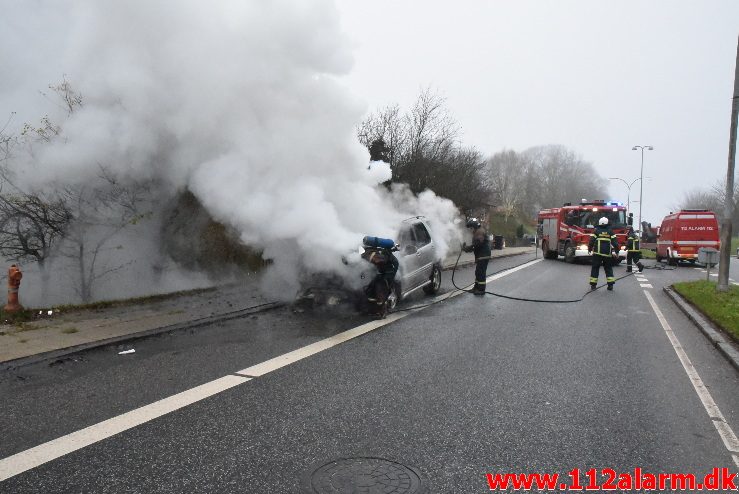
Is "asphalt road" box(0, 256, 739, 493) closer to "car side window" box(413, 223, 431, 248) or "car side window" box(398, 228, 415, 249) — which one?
"car side window" box(398, 228, 415, 249)

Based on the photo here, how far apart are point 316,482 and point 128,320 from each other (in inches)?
211

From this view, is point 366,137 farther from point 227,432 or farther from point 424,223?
point 227,432

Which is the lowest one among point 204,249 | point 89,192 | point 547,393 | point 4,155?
point 547,393

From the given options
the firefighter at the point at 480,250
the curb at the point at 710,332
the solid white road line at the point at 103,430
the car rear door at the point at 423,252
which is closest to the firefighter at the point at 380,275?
the car rear door at the point at 423,252

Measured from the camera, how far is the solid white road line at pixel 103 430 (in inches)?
124

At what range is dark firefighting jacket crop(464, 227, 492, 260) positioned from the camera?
11.0 metres

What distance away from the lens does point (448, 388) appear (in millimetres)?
4711

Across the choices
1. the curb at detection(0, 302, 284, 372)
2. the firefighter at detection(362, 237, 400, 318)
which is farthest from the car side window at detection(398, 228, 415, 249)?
the curb at detection(0, 302, 284, 372)

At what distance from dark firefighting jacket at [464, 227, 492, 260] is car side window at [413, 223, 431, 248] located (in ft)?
3.76

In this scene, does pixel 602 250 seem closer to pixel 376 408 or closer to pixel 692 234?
pixel 376 408

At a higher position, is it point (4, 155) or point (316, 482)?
point (4, 155)

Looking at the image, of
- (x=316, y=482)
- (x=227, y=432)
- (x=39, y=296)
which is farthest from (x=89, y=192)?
(x=316, y=482)

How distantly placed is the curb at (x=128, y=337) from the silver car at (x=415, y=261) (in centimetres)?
207
